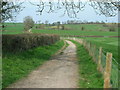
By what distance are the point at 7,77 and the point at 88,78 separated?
3386 millimetres

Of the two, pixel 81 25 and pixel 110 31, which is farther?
pixel 81 25

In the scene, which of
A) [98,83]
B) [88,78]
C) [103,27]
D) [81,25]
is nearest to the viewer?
[98,83]

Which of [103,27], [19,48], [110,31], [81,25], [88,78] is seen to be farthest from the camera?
[81,25]

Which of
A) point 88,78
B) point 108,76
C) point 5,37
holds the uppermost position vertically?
point 5,37

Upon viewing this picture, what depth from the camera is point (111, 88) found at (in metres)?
7.14

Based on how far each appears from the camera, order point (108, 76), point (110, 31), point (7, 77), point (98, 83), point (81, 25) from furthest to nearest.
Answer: point (81, 25)
point (110, 31)
point (7, 77)
point (98, 83)
point (108, 76)

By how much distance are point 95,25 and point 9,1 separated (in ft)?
A: 352

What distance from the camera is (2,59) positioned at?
1262cm

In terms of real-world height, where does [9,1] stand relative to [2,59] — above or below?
above

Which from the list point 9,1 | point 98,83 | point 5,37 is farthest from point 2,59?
point 98,83

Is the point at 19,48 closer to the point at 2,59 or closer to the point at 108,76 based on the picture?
the point at 2,59

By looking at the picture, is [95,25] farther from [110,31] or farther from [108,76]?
[108,76]

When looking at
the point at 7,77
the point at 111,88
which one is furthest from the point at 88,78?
the point at 7,77

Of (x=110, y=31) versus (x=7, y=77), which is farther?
(x=110, y=31)
